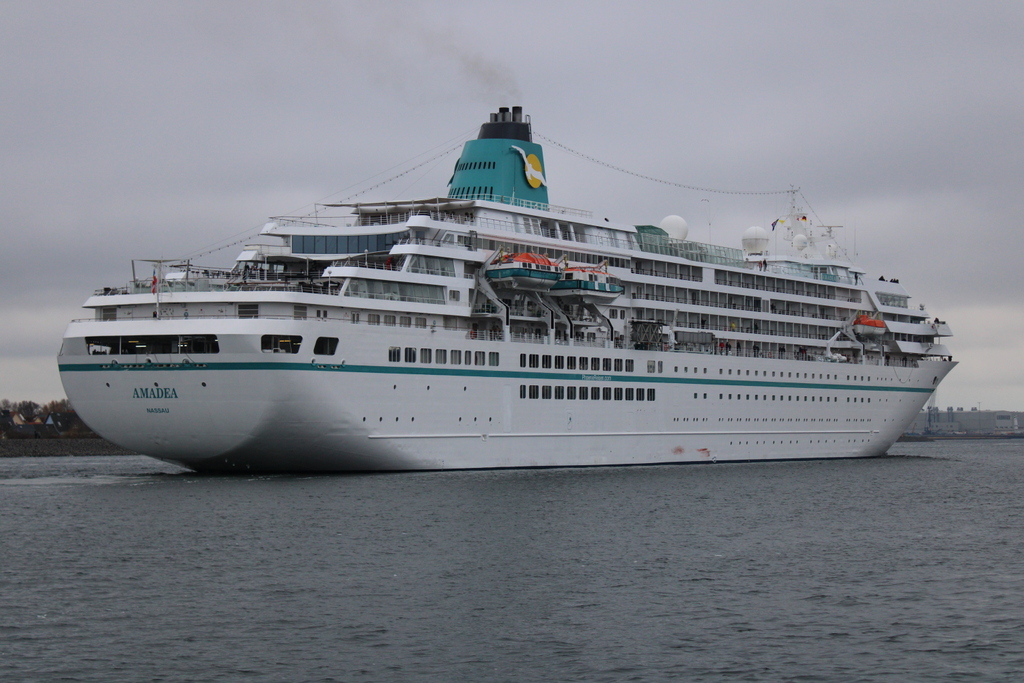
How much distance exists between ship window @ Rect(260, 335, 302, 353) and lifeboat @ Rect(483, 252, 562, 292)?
11.1 metres

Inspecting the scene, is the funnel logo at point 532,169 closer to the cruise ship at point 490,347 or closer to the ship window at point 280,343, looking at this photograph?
the cruise ship at point 490,347

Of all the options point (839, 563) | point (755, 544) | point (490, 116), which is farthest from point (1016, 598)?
point (490, 116)

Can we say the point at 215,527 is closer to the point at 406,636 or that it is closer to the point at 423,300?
the point at 406,636

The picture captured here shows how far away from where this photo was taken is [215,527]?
107 feet

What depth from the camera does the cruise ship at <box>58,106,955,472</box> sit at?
42.2m

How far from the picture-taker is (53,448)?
8756 cm

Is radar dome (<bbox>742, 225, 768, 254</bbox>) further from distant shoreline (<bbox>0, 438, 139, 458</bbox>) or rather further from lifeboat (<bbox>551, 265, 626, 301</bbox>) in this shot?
distant shoreline (<bbox>0, 438, 139, 458</bbox>)

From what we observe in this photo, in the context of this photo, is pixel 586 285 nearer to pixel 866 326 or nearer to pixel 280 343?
pixel 280 343

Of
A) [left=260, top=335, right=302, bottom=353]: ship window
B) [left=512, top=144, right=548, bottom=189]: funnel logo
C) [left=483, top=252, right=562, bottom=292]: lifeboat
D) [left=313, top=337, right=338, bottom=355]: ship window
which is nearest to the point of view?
[left=260, top=335, right=302, bottom=353]: ship window

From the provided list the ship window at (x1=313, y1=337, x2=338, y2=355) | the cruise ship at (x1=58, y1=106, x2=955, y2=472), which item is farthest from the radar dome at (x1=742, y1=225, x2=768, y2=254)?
the ship window at (x1=313, y1=337, x2=338, y2=355)

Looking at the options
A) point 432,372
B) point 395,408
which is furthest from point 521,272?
point 395,408

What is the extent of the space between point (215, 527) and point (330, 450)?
11.6 meters

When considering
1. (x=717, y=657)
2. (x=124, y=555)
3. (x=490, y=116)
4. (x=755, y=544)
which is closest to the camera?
(x=717, y=657)

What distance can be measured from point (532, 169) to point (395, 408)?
16.2 meters
